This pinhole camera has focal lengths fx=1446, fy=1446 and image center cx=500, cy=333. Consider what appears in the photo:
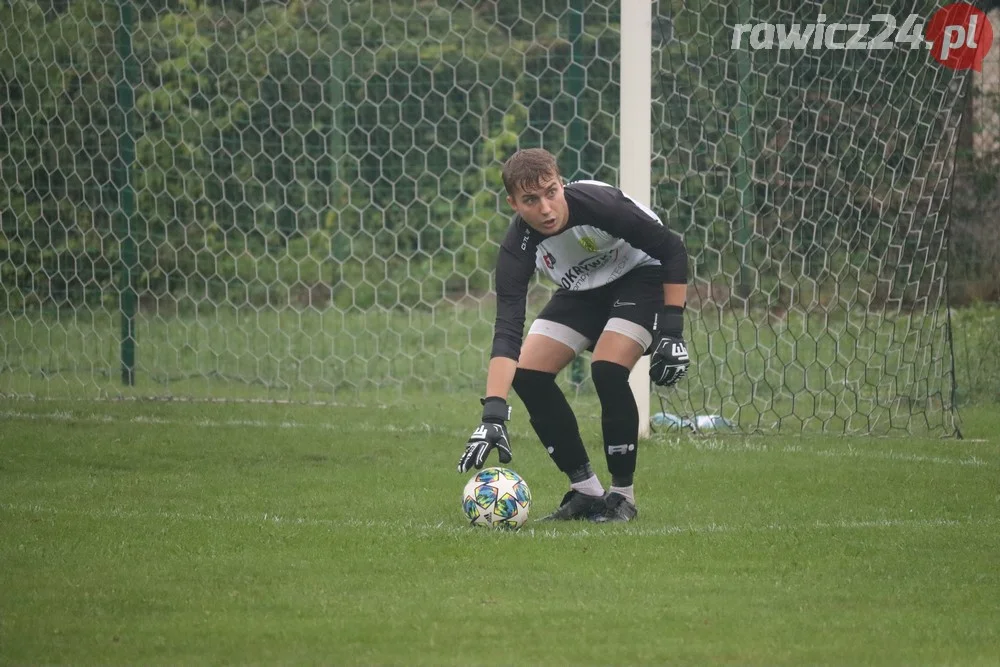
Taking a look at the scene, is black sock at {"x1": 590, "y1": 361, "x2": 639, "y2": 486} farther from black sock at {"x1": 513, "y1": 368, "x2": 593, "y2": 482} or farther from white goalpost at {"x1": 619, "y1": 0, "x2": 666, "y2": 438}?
white goalpost at {"x1": 619, "y1": 0, "x2": 666, "y2": 438}

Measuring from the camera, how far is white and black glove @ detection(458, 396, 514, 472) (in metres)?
5.52

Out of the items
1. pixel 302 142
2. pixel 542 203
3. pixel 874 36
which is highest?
pixel 874 36

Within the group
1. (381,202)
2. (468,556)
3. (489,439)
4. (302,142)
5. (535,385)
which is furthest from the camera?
(381,202)

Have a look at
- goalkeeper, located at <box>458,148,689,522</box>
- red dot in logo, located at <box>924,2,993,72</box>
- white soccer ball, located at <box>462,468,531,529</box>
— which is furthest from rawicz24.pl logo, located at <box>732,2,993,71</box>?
white soccer ball, located at <box>462,468,531,529</box>

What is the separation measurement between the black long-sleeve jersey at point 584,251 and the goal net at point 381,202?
9.78 ft

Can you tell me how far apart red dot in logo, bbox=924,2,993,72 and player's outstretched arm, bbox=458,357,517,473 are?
4.59m

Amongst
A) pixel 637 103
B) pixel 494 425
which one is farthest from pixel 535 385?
pixel 637 103

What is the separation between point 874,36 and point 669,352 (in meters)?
4.22

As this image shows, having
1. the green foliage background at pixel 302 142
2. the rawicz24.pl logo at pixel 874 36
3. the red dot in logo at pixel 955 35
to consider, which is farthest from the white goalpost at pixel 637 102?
the red dot in logo at pixel 955 35

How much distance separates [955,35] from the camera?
941cm

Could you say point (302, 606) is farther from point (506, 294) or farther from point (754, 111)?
point (754, 111)

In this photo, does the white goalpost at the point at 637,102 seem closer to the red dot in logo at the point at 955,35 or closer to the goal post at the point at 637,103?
the goal post at the point at 637,103

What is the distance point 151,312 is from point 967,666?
8158 mm

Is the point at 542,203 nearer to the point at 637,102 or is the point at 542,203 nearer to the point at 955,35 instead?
the point at 637,102
